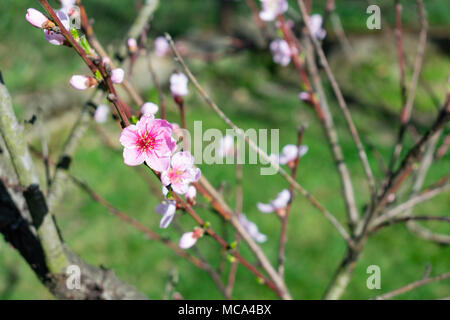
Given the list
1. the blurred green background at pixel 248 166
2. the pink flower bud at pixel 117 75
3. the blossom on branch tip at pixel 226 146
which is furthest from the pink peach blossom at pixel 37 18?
the blossom on branch tip at pixel 226 146

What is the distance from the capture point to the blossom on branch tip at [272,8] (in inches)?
56.9

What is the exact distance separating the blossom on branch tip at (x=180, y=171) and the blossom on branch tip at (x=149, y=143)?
3cm

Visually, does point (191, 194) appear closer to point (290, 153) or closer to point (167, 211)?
point (167, 211)

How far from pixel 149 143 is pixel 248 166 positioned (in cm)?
305

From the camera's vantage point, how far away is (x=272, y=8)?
1.48m

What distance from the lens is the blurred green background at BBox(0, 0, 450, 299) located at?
2.63 meters

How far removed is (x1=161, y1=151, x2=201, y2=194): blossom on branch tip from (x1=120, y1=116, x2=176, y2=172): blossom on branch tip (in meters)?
0.03

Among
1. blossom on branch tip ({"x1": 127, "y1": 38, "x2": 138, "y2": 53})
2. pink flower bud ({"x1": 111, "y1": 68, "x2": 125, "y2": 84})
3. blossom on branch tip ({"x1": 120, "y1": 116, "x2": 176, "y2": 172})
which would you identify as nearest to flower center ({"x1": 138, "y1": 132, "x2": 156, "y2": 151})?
blossom on branch tip ({"x1": 120, "y1": 116, "x2": 176, "y2": 172})

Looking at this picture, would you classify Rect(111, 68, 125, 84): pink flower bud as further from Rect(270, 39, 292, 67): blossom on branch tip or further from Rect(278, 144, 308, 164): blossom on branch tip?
Rect(270, 39, 292, 67): blossom on branch tip

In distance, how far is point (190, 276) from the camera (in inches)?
108

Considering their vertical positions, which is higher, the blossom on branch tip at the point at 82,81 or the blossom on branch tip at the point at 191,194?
the blossom on branch tip at the point at 82,81

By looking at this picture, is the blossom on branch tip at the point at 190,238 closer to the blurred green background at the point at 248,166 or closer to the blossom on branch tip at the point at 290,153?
the blossom on branch tip at the point at 290,153

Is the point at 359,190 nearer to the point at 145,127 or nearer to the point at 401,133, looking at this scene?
the point at 401,133
